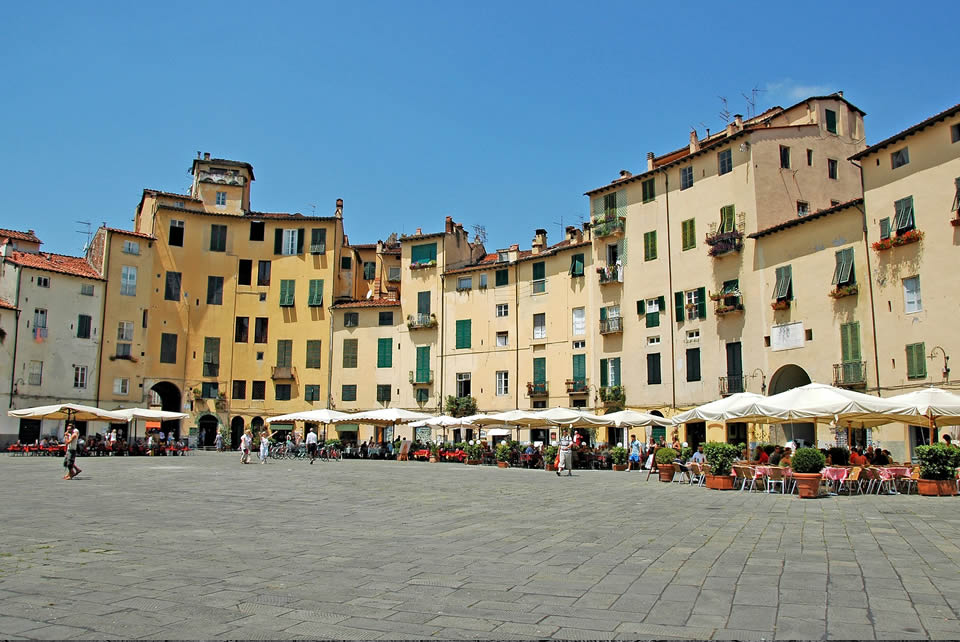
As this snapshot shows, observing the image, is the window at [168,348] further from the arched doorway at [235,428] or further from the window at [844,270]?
the window at [844,270]

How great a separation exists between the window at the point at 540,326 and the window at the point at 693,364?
443 inches

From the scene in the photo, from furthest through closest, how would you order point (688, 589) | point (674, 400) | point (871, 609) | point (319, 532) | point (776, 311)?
point (674, 400), point (776, 311), point (319, 532), point (688, 589), point (871, 609)

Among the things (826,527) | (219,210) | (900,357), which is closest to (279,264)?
(219,210)

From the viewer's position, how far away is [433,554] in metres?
9.78

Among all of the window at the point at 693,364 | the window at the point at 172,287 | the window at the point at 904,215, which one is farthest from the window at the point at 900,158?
the window at the point at 172,287

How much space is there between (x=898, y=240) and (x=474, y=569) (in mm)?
26163

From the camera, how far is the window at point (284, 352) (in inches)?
2238

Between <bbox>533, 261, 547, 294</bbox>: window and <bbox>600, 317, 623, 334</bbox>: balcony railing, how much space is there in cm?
592

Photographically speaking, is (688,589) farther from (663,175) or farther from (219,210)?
(219,210)

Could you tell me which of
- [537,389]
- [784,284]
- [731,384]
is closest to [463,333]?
[537,389]

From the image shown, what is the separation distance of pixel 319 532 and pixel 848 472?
529 inches

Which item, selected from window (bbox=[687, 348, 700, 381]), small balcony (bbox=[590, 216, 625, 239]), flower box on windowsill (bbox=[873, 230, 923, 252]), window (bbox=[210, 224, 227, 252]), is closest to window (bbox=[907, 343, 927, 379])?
flower box on windowsill (bbox=[873, 230, 923, 252])

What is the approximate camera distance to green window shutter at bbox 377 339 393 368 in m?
55.2

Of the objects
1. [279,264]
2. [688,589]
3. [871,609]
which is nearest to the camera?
[871,609]
